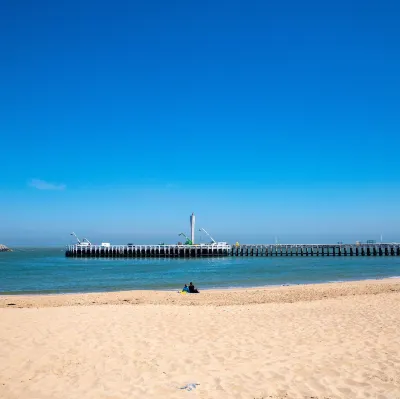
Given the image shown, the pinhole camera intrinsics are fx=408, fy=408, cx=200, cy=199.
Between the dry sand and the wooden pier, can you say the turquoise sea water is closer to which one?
the dry sand

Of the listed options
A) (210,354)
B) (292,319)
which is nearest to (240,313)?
(292,319)

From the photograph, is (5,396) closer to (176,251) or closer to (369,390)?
(369,390)

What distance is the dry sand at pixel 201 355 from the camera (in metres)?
→ 5.66

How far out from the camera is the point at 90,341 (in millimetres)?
8406

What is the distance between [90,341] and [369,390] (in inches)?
213

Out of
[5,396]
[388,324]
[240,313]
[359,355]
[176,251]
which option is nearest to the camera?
[5,396]

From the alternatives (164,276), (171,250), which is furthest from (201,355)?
(171,250)

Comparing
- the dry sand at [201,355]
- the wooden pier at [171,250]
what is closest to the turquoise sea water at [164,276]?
the dry sand at [201,355]

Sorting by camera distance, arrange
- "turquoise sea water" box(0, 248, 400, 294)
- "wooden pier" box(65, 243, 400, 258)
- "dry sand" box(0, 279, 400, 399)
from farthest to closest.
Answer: "wooden pier" box(65, 243, 400, 258), "turquoise sea water" box(0, 248, 400, 294), "dry sand" box(0, 279, 400, 399)

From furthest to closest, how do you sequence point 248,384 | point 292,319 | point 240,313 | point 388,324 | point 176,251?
point 176,251, point 240,313, point 292,319, point 388,324, point 248,384

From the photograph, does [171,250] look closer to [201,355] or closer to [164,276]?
[164,276]

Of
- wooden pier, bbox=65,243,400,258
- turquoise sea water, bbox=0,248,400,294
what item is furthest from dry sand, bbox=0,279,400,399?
wooden pier, bbox=65,243,400,258

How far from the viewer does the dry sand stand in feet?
18.6

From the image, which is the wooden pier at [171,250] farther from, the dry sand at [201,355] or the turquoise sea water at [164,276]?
the dry sand at [201,355]
